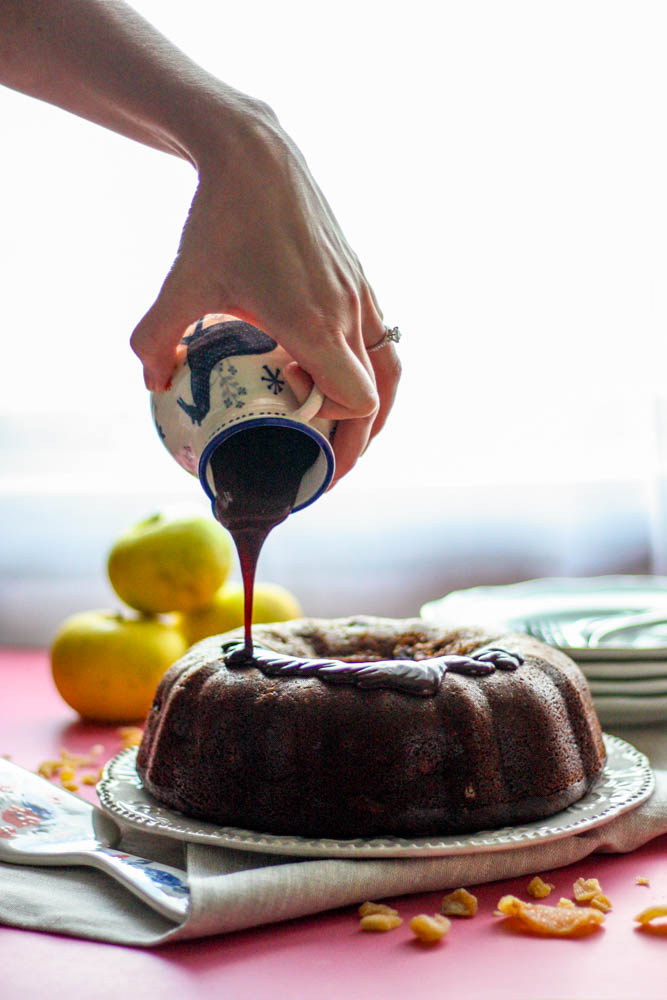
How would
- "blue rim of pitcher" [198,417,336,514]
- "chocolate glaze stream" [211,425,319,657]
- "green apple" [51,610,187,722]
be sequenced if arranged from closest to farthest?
1. "blue rim of pitcher" [198,417,336,514]
2. "chocolate glaze stream" [211,425,319,657]
3. "green apple" [51,610,187,722]

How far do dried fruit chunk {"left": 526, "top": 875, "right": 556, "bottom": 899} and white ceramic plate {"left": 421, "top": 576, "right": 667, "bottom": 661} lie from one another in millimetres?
464

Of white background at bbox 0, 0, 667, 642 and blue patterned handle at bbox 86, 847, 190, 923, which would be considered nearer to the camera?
blue patterned handle at bbox 86, 847, 190, 923

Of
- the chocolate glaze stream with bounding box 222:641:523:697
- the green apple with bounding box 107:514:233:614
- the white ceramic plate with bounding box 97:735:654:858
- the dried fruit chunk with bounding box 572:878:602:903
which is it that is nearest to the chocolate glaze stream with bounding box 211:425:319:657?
the chocolate glaze stream with bounding box 222:641:523:697

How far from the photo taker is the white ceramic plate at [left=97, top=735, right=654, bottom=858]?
1.02 metres

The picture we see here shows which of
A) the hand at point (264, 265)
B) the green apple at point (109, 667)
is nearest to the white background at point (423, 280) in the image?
the green apple at point (109, 667)

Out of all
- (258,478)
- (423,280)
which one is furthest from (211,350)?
(423,280)

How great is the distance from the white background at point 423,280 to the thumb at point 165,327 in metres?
1.32

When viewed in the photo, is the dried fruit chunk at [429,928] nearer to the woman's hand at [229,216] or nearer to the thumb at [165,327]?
the woman's hand at [229,216]

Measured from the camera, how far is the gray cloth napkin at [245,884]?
36.4 inches

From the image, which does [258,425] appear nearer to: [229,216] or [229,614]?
[229,216]

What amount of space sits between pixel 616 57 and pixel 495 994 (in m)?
2.08

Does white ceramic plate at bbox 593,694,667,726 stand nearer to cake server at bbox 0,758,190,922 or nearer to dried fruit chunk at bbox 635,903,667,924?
dried fruit chunk at bbox 635,903,667,924

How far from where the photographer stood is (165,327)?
3.55 feet

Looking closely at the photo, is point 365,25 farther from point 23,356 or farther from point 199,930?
point 199,930
